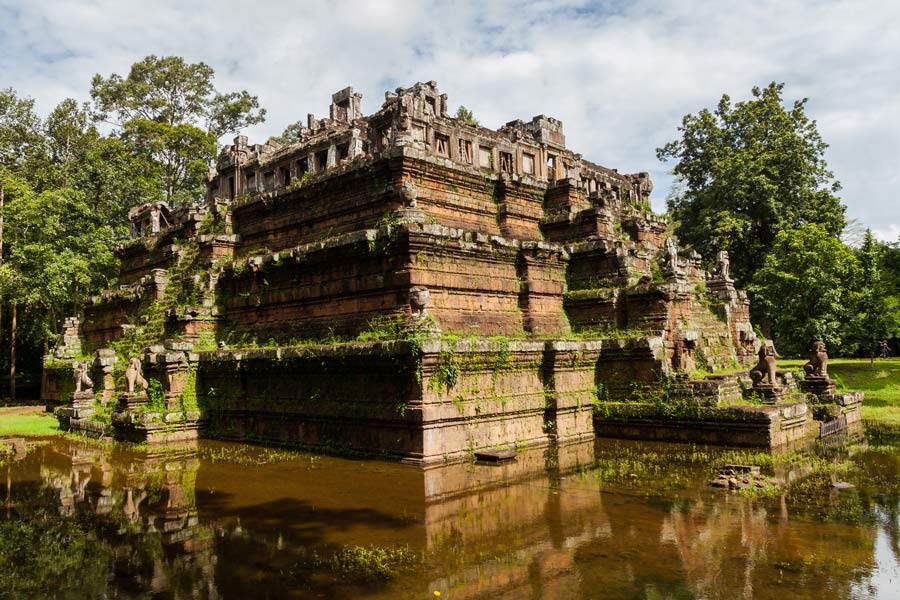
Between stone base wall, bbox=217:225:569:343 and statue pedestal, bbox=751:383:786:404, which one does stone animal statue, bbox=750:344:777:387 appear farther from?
stone base wall, bbox=217:225:569:343

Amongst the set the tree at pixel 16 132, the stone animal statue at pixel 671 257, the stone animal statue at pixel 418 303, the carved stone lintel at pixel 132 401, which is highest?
the tree at pixel 16 132

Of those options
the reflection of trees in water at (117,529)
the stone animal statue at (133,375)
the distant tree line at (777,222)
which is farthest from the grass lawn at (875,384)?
the stone animal statue at (133,375)

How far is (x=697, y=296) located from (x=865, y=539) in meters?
11.6

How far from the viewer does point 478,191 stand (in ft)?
53.8

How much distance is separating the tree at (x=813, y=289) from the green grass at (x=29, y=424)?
25.5m

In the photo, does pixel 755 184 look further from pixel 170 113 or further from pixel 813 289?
pixel 170 113

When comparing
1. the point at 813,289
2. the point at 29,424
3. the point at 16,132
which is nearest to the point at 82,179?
the point at 16,132

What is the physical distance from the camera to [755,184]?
111 feet

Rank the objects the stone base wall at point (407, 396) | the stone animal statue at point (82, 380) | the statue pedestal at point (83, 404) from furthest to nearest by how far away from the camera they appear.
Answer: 1. the stone animal statue at point (82, 380)
2. the statue pedestal at point (83, 404)
3. the stone base wall at point (407, 396)

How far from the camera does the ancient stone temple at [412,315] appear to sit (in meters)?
12.3

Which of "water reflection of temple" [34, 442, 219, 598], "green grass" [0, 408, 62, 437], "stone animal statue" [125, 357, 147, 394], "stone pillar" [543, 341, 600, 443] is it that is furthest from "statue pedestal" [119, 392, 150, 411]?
"stone pillar" [543, 341, 600, 443]

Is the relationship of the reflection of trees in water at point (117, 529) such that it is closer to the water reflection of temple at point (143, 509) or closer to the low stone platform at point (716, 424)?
the water reflection of temple at point (143, 509)

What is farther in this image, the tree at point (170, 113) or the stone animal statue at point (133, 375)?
the tree at point (170, 113)

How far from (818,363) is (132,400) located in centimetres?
1629
